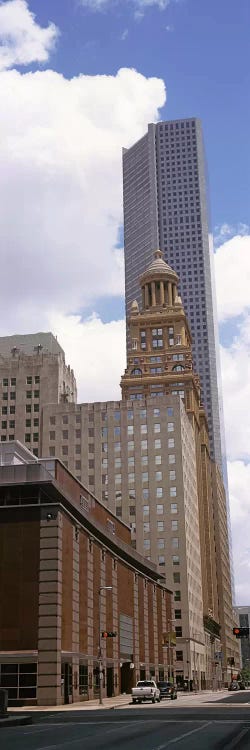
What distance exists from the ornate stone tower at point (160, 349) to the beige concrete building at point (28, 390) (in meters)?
18.9

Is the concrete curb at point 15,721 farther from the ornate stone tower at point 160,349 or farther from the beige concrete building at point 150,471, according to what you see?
the ornate stone tower at point 160,349

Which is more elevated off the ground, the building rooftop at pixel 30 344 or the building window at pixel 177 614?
the building rooftop at pixel 30 344

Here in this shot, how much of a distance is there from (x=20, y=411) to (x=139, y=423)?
2428 cm

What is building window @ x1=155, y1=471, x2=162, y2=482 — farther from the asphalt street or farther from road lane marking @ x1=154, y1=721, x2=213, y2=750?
road lane marking @ x1=154, y1=721, x2=213, y2=750

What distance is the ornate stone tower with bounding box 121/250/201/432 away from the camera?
170 m

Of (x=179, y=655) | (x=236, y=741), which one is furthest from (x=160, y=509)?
(x=236, y=741)

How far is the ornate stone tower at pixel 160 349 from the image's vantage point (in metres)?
170

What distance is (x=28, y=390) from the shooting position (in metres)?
152

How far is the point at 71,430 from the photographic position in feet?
468

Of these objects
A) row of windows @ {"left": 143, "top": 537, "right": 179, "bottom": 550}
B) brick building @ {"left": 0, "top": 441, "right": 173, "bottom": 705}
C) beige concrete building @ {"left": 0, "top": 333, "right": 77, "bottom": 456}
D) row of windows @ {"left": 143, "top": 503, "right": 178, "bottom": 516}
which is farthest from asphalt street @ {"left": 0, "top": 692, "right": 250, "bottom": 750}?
beige concrete building @ {"left": 0, "top": 333, "right": 77, "bottom": 456}

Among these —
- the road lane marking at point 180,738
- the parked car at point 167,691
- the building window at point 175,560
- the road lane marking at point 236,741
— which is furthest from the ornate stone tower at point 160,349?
the road lane marking at point 236,741

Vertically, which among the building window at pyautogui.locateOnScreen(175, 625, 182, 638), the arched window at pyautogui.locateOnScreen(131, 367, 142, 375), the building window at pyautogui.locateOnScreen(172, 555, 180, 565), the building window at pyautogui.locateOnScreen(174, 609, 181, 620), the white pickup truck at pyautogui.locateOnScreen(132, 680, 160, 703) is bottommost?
the white pickup truck at pyautogui.locateOnScreen(132, 680, 160, 703)

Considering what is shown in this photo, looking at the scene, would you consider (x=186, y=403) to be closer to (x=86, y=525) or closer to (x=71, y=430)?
(x=71, y=430)

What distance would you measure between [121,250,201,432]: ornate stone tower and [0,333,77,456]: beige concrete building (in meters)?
18.9
